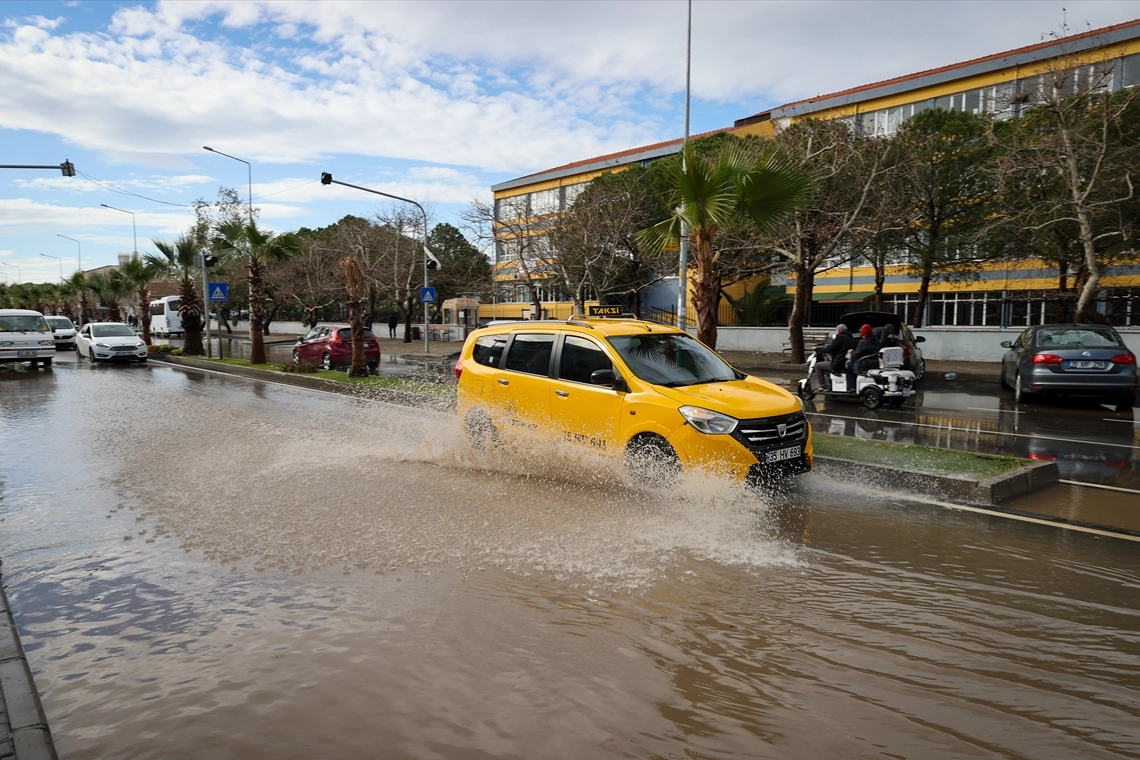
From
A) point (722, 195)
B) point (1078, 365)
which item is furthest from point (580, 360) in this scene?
point (1078, 365)

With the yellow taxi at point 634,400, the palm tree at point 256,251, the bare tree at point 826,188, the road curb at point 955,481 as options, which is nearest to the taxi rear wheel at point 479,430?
the yellow taxi at point 634,400

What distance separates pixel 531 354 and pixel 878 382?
27.0 ft

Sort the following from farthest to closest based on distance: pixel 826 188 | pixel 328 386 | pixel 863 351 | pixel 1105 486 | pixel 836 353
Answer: pixel 826 188, pixel 328 386, pixel 836 353, pixel 863 351, pixel 1105 486

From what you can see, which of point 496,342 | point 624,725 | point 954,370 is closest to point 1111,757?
point 624,725

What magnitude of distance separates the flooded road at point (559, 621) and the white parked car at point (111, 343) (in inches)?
868

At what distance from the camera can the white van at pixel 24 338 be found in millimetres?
23516

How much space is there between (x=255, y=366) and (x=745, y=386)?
67.0 ft

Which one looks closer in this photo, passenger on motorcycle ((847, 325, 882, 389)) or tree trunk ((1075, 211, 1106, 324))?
passenger on motorcycle ((847, 325, 882, 389))

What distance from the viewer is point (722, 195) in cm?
986

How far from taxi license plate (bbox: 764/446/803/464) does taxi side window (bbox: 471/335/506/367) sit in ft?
11.1

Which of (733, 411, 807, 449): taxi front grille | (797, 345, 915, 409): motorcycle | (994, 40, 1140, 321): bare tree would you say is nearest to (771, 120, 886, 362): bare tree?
(994, 40, 1140, 321): bare tree

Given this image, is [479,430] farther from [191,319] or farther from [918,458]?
[191,319]

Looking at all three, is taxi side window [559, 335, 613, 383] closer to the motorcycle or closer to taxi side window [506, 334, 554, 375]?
taxi side window [506, 334, 554, 375]

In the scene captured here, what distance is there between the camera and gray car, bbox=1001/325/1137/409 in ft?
43.3
